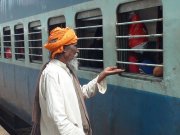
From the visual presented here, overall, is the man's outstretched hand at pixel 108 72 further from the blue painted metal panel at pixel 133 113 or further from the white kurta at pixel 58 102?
the white kurta at pixel 58 102

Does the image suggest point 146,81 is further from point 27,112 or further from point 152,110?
point 27,112

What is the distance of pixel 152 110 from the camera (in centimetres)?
348

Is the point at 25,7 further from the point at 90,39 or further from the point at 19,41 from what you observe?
the point at 90,39

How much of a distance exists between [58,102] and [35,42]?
3.85 meters

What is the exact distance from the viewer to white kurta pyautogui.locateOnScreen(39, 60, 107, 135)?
3168mm

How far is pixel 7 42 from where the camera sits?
8773mm

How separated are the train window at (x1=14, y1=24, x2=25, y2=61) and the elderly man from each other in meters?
4.23

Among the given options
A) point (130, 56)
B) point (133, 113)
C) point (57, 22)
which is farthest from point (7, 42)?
point (133, 113)

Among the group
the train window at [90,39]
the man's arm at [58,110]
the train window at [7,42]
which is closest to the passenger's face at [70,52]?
the man's arm at [58,110]

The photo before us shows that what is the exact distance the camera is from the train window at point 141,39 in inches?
139

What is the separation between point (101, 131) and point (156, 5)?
5.28 ft

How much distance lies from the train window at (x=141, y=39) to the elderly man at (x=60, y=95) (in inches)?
23.5

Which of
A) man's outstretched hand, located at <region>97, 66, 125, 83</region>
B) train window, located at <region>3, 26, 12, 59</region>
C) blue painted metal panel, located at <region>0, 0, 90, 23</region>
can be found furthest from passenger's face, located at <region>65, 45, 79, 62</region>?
train window, located at <region>3, 26, 12, 59</region>

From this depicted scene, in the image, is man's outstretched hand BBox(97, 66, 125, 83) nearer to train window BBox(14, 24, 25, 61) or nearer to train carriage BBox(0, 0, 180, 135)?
train carriage BBox(0, 0, 180, 135)
